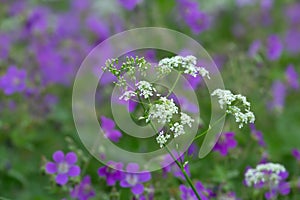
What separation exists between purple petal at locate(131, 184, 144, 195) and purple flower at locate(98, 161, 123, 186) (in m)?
0.05

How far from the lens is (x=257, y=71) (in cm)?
286

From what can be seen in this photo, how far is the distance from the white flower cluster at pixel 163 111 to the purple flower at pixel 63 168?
490 mm

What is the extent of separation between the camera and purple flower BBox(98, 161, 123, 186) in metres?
1.99

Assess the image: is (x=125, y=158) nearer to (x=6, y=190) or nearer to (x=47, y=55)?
(x=6, y=190)

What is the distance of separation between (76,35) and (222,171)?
1.73 metres

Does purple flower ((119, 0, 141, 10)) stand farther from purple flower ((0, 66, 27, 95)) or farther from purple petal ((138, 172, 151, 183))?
purple petal ((138, 172, 151, 183))

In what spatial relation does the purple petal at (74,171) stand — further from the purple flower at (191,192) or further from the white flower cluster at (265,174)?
the white flower cluster at (265,174)

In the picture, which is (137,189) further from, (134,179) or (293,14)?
(293,14)

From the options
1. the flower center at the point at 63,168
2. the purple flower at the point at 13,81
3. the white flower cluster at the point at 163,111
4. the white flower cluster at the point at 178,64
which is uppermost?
the purple flower at the point at 13,81

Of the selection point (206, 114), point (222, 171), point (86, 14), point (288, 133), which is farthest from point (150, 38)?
point (86, 14)

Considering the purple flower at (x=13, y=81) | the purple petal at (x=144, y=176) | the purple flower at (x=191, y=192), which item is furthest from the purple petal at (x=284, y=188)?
the purple flower at (x=13, y=81)

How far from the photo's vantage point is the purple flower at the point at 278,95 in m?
3.02

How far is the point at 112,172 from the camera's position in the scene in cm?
201

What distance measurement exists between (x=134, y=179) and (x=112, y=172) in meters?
0.07
